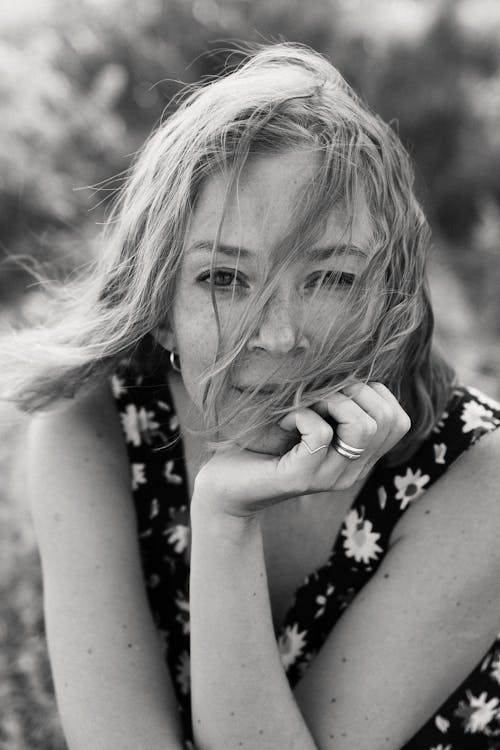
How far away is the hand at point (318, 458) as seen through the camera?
158cm

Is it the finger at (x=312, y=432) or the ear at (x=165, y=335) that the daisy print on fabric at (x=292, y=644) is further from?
the ear at (x=165, y=335)

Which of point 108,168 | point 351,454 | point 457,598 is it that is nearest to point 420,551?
point 457,598

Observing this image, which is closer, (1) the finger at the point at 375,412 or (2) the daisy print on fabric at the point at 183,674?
(1) the finger at the point at 375,412

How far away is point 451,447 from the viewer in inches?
76.8

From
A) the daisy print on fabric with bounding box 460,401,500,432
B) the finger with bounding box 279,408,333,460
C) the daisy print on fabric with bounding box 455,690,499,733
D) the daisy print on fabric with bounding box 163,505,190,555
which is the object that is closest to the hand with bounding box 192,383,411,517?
the finger with bounding box 279,408,333,460

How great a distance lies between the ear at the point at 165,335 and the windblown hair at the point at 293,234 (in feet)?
0.11

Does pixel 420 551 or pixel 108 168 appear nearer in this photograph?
pixel 420 551

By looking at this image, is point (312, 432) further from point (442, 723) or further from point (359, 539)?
point (442, 723)

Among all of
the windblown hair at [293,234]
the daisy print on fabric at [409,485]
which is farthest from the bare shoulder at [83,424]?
the daisy print on fabric at [409,485]

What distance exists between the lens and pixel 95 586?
1934 millimetres

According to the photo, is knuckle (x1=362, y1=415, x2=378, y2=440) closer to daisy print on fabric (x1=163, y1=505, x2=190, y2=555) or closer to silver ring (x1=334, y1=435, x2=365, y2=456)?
silver ring (x1=334, y1=435, x2=365, y2=456)

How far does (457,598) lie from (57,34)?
3788 millimetres

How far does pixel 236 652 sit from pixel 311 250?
2.81 feet

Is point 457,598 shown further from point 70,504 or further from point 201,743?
point 70,504
